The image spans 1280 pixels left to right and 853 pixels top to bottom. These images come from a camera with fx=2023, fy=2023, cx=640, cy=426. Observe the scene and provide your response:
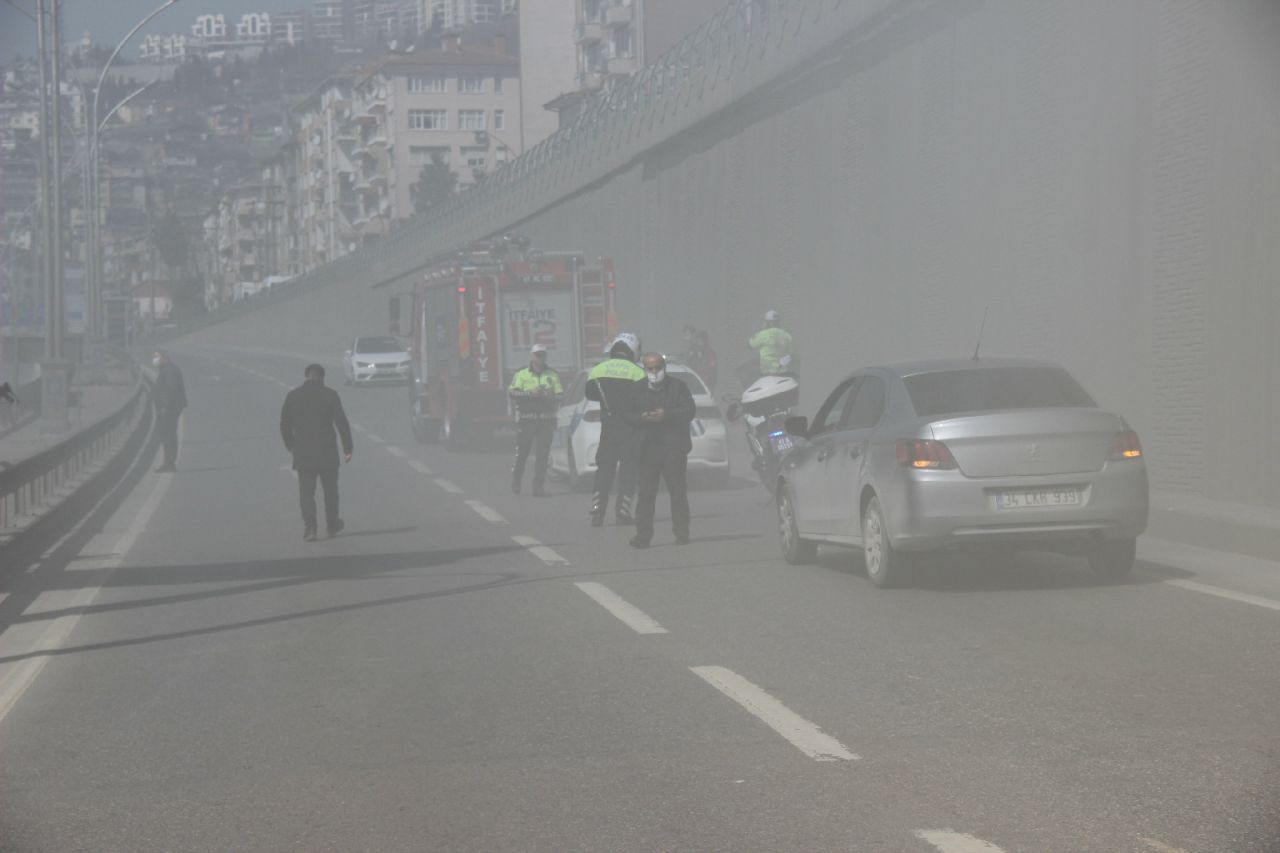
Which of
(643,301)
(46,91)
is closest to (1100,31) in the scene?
(46,91)

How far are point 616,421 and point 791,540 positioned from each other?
3.84 metres

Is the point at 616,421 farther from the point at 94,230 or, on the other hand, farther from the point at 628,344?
the point at 94,230

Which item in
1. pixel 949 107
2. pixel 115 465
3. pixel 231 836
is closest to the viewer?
pixel 231 836

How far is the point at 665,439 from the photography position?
53.8 ft

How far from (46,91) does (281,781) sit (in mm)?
32182

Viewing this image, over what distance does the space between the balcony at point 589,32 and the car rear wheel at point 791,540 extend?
293ft

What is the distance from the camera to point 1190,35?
18.5m

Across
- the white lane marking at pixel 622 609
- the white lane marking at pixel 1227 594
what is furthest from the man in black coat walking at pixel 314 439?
the white lane marking at pixel 1227 594

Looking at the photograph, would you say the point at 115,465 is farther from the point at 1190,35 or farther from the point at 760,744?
the point at 760,744

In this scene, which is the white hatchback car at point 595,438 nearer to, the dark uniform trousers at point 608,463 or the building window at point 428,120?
the dark uniform trousers at point 608,463

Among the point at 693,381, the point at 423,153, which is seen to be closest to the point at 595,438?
the point at 693,381

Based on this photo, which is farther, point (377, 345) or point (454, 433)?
point (377, 345)

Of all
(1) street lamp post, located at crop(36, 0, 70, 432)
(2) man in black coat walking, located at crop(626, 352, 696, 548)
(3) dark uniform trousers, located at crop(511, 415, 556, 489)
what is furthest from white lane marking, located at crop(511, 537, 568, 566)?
(1) street lamp post, located at crop(36, 0, 70, 432)

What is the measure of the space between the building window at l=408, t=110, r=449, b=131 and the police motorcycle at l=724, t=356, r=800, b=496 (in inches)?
5226
